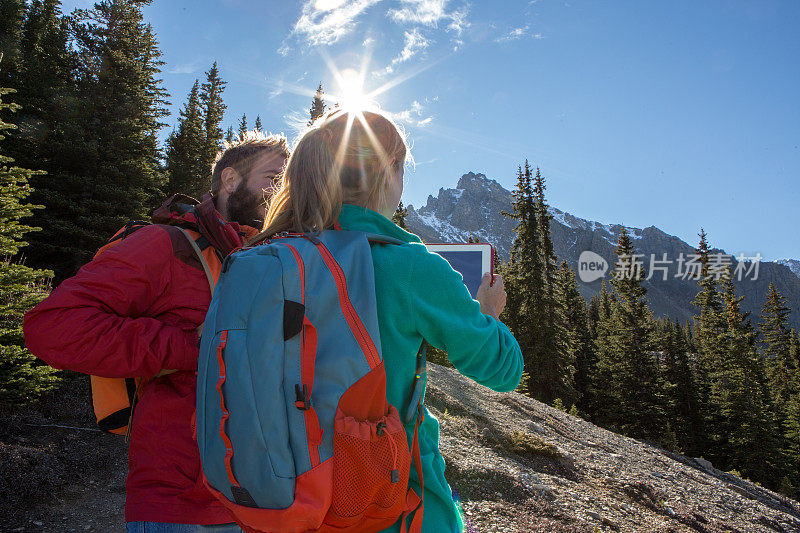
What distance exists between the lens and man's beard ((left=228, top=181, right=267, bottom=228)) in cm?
223

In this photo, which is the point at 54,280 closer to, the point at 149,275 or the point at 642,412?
the point at 149,275

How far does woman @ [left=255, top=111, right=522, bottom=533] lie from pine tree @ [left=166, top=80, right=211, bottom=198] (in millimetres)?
22973

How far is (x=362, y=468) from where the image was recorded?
3.66 ft

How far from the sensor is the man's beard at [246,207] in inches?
87.8

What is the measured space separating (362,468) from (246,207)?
1.56 m

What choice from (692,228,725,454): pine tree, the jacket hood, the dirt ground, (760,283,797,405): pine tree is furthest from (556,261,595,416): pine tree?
the jacket hood

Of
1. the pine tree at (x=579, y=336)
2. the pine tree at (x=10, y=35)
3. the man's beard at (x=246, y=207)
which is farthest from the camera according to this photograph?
the pine tree at (x=579, y=336)

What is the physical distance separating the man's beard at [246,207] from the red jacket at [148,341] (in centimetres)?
48

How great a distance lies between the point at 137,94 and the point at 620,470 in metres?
18.9

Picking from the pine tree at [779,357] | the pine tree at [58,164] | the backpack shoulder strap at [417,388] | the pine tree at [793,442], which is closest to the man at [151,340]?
the backpack shoulder strap at [417,388]

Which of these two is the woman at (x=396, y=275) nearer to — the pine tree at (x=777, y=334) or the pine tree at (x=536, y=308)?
the pine tree at (x=536, y=308)

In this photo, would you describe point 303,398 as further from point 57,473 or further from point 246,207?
point 57,473

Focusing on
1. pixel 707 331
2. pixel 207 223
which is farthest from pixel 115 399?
pixel 707 331

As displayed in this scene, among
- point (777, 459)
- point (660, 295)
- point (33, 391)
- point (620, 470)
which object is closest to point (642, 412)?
point (777, 459)
